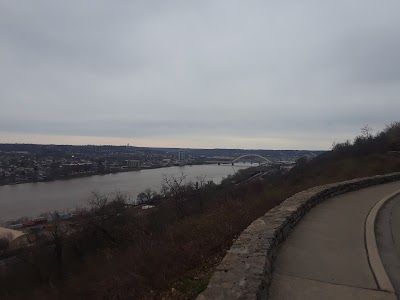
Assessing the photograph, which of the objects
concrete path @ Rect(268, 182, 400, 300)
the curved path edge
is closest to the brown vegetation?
concrete path @ Rect(268, 182, 400, 300)

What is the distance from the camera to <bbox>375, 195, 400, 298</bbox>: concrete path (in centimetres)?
393

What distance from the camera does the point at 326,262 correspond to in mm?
4258

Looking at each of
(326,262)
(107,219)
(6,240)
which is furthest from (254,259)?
(6,240)

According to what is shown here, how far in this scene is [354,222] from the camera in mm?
6289

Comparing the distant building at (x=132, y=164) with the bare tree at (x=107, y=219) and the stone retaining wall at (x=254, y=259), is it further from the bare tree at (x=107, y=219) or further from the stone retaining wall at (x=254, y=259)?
the stone retaining wall at (x=254, y=259)

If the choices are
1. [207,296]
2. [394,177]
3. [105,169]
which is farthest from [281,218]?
[105,169]

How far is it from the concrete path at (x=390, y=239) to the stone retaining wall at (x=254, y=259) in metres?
1.28

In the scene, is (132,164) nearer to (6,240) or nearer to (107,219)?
(6,240)

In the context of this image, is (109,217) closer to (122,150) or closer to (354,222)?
(354,222)

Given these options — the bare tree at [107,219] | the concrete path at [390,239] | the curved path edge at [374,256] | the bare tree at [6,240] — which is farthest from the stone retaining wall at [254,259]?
the bare tree at [6,240]

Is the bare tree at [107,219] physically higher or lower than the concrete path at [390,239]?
lower

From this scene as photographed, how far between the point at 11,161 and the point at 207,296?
97.2 meters

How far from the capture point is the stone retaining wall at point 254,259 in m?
3.04

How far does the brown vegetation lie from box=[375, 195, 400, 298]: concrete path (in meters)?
2.02
